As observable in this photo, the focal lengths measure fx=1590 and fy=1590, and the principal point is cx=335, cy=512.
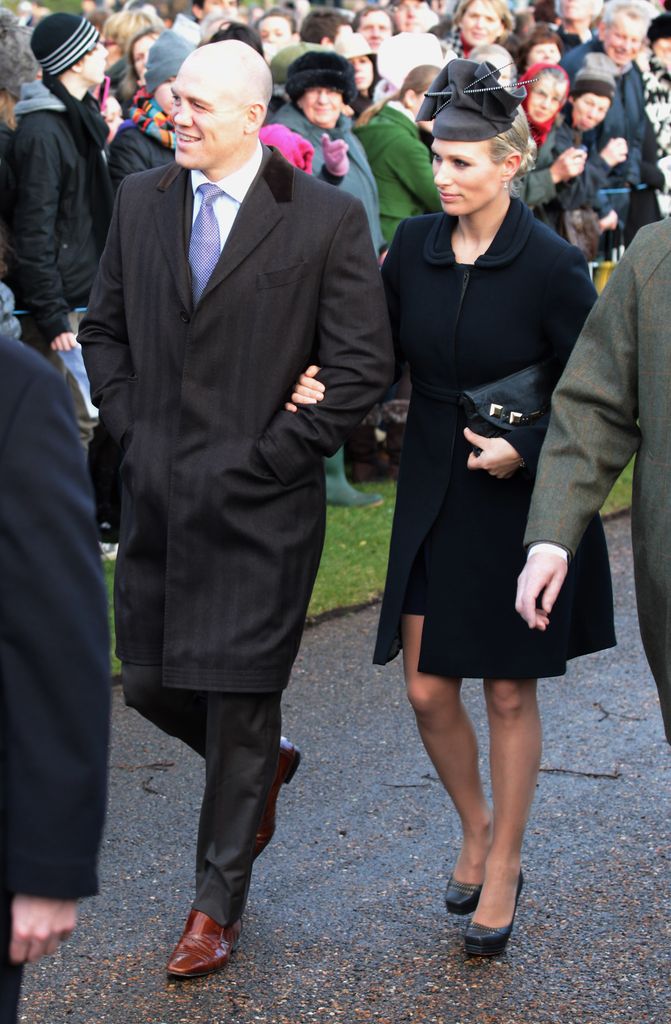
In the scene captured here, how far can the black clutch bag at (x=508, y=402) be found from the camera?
373cm

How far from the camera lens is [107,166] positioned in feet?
23.1

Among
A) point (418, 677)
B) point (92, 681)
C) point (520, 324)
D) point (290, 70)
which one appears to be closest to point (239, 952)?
point (418, 677)

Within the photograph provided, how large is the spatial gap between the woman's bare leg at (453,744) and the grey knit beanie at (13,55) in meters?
3.69

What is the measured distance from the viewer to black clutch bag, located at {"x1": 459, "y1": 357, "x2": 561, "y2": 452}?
12.2 ft

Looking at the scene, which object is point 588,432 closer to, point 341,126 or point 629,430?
point 629,430

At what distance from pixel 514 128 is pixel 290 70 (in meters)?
4.15

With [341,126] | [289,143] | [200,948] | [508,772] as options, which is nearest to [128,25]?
[341,126]

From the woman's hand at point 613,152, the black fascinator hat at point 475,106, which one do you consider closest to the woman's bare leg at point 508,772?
the black fascinator hat at point 475,106

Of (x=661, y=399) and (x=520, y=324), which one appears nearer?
(x=661, y=399)

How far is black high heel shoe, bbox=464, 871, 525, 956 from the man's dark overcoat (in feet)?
2.45

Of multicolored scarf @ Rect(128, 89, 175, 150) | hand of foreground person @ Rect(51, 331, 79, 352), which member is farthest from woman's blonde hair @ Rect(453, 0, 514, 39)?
hand of foreground person @ Rect(51, 331, 79, 352)

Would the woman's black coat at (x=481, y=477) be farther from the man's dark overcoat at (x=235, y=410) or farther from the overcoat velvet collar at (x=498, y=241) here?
the man's dark overcoat at (x=235, y=410)

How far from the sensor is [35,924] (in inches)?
79.7

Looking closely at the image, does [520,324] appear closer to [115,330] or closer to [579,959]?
[115,330]
